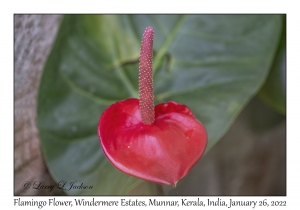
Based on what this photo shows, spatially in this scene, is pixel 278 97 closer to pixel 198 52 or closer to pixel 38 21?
pixel 198 52

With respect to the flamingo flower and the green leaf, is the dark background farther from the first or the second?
the flamingo flower

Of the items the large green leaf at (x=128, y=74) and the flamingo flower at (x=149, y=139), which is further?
the large green leaf at (x=128, y=74)

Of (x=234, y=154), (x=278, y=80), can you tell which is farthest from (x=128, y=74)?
(x=234, y=154)

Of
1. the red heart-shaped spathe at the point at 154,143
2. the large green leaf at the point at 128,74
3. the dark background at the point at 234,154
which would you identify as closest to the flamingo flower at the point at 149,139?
the red heart-shaped spathe at the point at 154,143

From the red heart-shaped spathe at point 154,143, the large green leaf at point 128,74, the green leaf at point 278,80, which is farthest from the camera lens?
the green leaf at point 278,80

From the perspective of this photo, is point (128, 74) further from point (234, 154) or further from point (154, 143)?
point (234, 154)

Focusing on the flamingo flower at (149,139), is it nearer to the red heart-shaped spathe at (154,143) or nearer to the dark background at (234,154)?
the red heart-shaped spathe at (154,143)

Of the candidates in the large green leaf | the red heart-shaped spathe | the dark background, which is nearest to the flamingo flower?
the red heart-shaped spathe

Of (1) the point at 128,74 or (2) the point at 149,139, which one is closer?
(2) the point at 149,139
